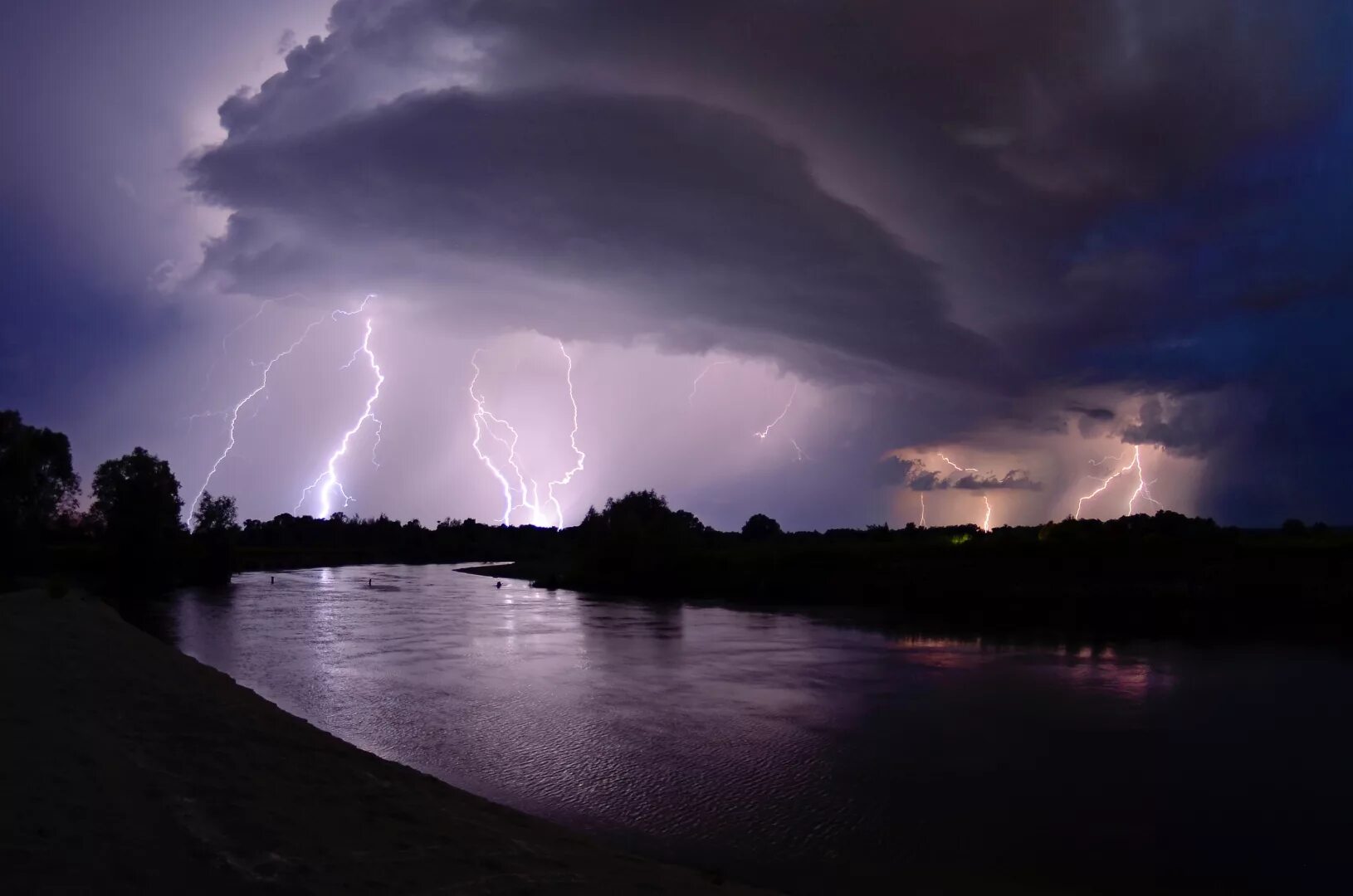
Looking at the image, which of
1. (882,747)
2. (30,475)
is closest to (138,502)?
(30,475)

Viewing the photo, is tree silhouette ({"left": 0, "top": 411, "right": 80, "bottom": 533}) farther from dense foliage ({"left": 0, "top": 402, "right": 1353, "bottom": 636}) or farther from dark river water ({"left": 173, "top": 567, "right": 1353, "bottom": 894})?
dark river water ({"left": 173, "top": 567, "right": 1353, "bottom": 894})

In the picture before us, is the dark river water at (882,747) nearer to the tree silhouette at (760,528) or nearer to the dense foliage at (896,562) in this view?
the dense foliage at (896,562)

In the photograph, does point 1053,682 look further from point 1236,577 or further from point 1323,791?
point 1236,577

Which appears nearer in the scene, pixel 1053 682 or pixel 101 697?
pixel 101 697

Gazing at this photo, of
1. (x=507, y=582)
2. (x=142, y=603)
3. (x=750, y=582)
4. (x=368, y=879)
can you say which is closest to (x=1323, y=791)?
(x=368, y=879)

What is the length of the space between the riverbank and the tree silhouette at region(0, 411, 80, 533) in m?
46.5

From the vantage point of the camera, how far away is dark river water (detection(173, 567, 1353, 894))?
37.5 ft

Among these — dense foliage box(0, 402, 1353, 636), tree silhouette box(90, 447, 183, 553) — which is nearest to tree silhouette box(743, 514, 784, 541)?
dense foliage box(0, 402, 1353, 636)

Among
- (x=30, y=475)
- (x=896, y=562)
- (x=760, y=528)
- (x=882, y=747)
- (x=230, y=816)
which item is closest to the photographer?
(x=230, y=816)

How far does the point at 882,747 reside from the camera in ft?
57.0

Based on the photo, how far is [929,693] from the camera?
24.1 m

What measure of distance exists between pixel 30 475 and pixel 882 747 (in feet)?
198

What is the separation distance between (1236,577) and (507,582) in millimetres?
66859

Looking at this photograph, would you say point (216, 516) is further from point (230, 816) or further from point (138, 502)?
point (230, 816)
